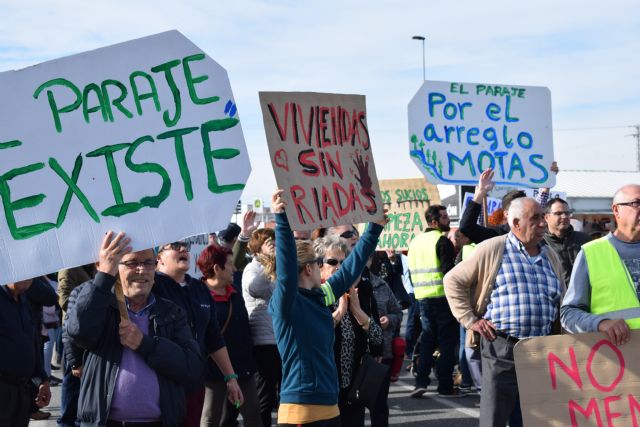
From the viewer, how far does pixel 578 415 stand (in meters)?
4.52

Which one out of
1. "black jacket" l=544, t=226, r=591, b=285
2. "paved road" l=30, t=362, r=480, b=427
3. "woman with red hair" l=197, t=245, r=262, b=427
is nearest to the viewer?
"woman with red hair" l=197, t=245, r=262, b=427

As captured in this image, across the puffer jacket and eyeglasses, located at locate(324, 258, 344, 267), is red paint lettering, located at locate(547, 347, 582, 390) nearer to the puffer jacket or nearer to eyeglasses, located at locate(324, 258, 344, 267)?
eyeglasses, located at locate(324, 258, 344, 267)

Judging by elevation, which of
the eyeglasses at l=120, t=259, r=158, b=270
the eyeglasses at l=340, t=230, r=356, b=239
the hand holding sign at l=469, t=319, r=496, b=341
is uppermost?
the eyeglasses at l=340, t=230, r=356, b=239

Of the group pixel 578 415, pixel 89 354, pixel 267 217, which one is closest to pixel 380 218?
pixel 578 415

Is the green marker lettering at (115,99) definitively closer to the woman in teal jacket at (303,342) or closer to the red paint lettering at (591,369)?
the woman in teal jacket at (303,342)

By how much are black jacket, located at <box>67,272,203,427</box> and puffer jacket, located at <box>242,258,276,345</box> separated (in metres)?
2.96

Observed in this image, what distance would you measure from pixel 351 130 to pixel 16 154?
2.22 metres

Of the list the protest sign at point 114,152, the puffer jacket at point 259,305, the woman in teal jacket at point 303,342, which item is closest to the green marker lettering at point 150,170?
the protest sign at point 114,152

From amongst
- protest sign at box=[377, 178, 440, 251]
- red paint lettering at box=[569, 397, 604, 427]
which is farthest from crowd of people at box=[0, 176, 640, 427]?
protest sign at box=[377, 178, 440, 251]

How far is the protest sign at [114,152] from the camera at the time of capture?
12.7ft

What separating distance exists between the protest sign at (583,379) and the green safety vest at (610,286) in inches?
4.7

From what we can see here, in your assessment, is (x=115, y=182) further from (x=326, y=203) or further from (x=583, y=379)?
(x=583, y=379)

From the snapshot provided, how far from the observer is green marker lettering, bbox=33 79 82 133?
3.95 metres

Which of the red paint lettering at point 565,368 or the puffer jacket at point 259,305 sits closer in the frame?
the red paint lettering at point 565,368
